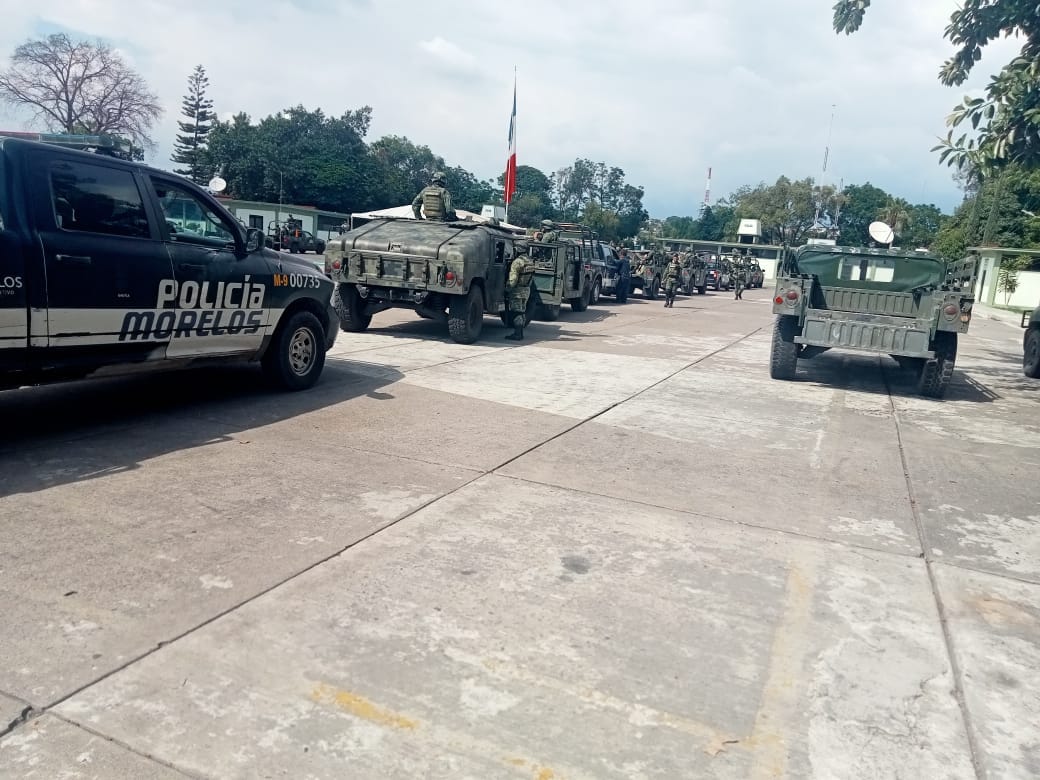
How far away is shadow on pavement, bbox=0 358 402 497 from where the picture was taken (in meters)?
5.22

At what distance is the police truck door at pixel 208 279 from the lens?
6.20 metres

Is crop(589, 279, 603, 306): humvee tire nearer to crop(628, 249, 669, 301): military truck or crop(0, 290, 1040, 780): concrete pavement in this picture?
crop(628, 249, 669, 301): military truck

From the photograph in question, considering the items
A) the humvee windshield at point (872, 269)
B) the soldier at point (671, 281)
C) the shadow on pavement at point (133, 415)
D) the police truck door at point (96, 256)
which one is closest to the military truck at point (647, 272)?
the soldier at point (671, 281)

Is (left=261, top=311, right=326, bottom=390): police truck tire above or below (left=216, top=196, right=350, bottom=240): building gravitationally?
below

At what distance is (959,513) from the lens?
550 cm

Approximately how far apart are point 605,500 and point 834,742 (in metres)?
2.50

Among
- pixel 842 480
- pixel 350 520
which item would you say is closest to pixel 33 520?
pixel 350 520

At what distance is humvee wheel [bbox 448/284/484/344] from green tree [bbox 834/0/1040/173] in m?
6.06

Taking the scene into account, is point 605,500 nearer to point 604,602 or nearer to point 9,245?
point 604,602

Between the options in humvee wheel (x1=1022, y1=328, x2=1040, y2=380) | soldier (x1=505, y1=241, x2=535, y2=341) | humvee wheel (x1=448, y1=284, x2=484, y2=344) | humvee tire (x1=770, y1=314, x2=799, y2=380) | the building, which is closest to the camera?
humvee tire (x1=770, y1=314, x2=799, y2=380)

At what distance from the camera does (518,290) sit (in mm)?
12992

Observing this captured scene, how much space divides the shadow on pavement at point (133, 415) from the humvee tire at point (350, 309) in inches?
136

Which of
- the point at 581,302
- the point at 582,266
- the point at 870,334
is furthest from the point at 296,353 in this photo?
the point at 581,302

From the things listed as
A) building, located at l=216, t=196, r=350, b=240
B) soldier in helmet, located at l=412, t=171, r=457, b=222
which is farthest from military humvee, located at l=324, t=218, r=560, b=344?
building, located at l=216, t=196, r=350, b=240
